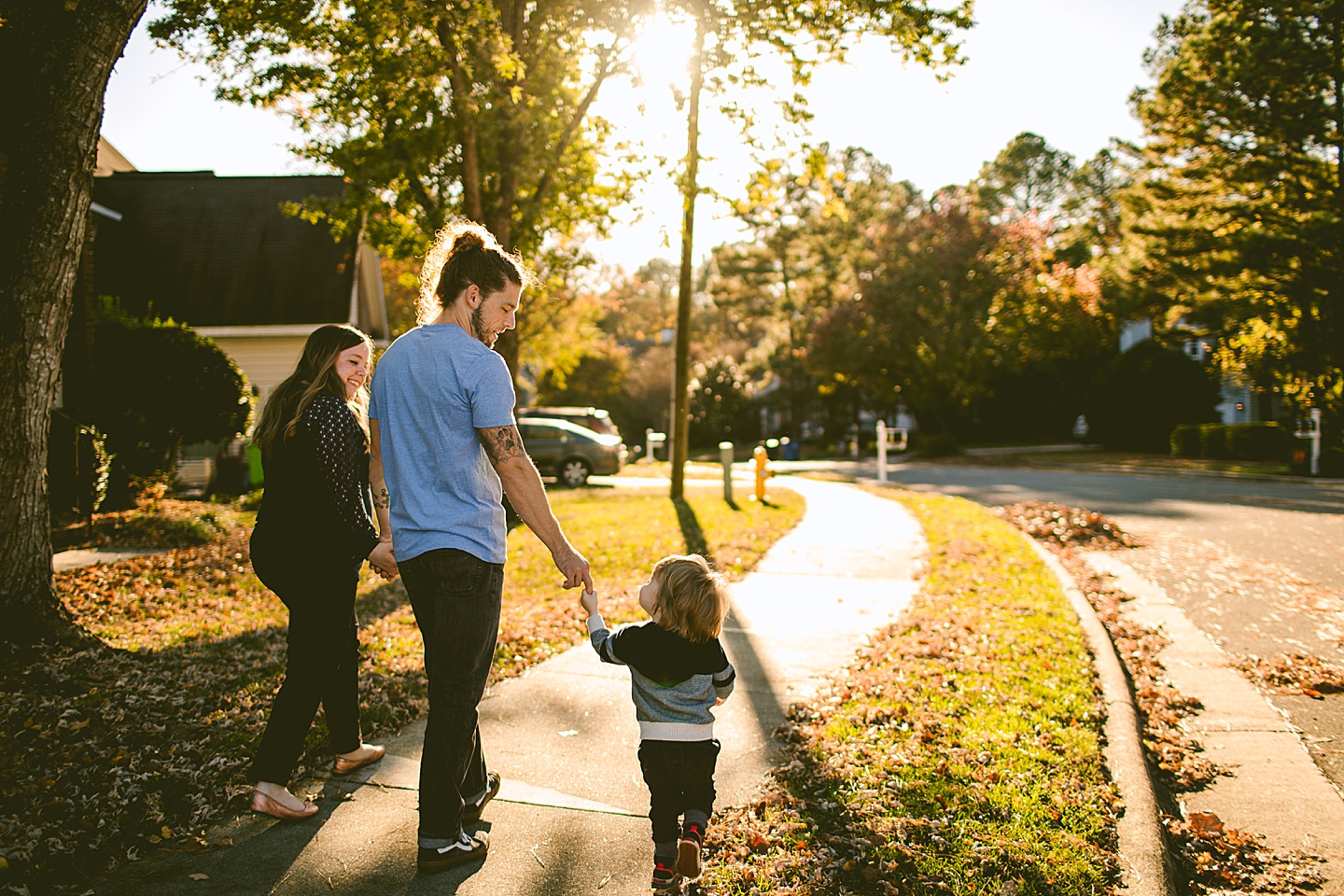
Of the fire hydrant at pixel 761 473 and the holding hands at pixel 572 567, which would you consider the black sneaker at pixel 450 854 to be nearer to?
the holding hands at pixel 572 567

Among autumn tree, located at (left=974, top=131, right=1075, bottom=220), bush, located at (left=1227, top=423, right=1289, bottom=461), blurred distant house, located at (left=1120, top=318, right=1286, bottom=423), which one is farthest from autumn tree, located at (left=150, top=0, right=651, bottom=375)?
autumn tree, located at (left=974, top=131, right=1075, bottom=220)

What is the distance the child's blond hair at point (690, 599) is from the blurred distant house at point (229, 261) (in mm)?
19743

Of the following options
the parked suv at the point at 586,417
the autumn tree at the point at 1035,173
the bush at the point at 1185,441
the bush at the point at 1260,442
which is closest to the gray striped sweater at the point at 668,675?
the parked suv at the point at 586,417

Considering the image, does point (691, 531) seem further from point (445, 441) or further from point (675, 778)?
point (445, 441)

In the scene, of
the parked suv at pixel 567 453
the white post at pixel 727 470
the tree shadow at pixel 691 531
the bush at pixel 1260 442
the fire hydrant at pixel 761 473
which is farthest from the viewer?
the bush at pixel 1260 442

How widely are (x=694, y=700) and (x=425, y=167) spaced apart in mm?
12973

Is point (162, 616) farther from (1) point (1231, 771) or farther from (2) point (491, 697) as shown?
(1) point (1231, 771)

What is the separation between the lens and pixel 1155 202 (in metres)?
23.6

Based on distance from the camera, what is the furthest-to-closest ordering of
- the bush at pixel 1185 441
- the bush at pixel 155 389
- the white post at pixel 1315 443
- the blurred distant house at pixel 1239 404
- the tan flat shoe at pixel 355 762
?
the blurred distant house at pixel 1239 404
the bush at pixel 1185 441
the white post at pixel 1315 443
the bush at pixel 155 389
the tan flat shoe at pixel 355 762

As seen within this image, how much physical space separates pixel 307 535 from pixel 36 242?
2.89 metres

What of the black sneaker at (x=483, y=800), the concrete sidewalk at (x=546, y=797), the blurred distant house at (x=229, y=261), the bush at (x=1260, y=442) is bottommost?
the concrete sidewalk at (x=546, y=797)

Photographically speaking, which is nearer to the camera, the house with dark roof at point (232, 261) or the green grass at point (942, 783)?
the green grass at point (942, 783)

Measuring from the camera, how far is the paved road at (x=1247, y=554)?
21.0 ft

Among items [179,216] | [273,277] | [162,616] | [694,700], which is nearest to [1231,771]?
[694,700]
